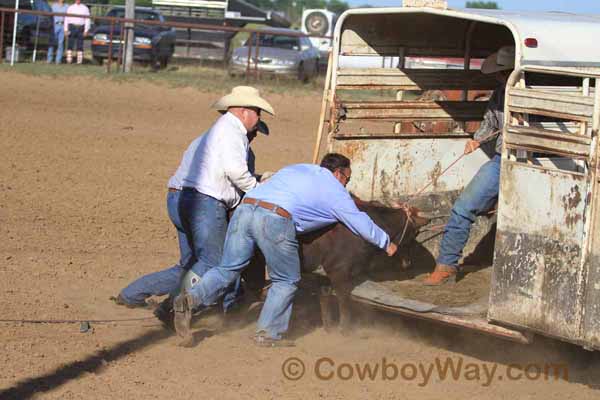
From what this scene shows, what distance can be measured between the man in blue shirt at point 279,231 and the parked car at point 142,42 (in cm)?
1598

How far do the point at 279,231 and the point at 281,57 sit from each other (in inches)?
676

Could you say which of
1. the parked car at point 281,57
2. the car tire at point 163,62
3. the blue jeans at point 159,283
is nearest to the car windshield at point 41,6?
the car tire at point 163,62

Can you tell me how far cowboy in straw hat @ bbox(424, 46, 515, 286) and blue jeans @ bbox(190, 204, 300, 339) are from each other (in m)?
1.38

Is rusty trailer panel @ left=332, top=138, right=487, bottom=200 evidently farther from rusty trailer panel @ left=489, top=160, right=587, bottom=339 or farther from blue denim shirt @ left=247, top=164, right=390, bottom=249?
rusty trailer panel @ left=489, top=160, right=587, bottom=339

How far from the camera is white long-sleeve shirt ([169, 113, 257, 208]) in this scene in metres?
6.75

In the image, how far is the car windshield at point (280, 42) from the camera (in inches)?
950

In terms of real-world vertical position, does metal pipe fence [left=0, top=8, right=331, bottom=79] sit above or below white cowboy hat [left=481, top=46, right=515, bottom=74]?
above

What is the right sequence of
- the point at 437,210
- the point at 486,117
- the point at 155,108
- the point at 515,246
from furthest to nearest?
the point at 155,108 < the point at 437,210 < the point at 486,117 < the point at 515,246

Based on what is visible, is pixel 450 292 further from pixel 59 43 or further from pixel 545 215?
pixel 59 43

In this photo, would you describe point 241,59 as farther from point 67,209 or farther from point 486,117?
point 486,117

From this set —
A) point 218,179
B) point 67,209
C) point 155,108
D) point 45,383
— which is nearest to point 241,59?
point 155,108

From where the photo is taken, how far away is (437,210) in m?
8.53

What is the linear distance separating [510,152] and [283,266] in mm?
1641

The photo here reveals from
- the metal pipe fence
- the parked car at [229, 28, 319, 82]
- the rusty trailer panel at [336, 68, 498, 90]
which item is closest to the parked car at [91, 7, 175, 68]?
the metal pipe fence
